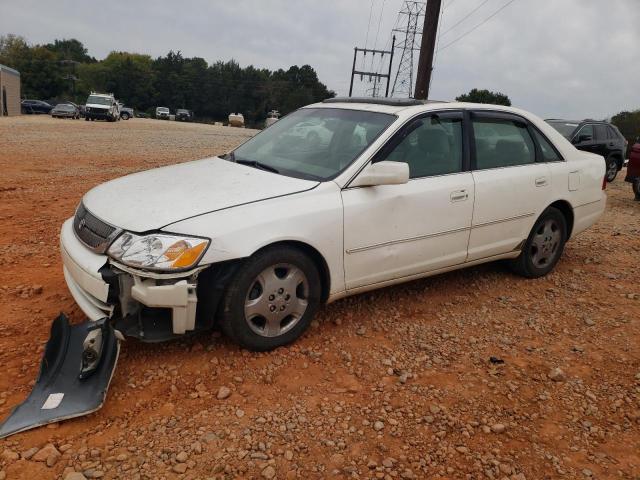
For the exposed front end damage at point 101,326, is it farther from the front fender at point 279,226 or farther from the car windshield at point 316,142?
the car windshield at point 316,142

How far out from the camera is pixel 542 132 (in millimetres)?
4879

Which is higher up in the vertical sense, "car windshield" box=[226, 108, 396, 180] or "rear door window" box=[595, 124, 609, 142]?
"rear door window" box=[595, 124, 609, 142]

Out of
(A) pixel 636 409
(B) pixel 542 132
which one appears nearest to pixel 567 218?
(B) pixel 542 132

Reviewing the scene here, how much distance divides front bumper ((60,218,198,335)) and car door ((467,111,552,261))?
242 cm

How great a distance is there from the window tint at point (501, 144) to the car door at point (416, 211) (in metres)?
0.21

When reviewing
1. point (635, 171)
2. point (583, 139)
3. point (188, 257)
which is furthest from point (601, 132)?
point (188, 257)

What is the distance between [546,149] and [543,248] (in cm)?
94

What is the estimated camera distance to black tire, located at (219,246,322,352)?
10.1 feet

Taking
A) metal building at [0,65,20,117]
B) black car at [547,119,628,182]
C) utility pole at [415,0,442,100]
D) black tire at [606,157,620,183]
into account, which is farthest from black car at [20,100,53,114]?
black tire at [606,157,620,183]

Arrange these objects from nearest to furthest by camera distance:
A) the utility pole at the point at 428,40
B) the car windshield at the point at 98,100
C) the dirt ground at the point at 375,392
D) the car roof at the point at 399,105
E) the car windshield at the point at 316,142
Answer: the dirt ground at the point at 375,392
the car windshield at the point at 316,142
the car roof at the point at 399,105
the utility pole at the point at 428,40
the car windshield at the point at 98,100

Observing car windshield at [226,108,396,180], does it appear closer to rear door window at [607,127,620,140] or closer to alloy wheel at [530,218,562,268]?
alloy wheel at [530,218,562,268]

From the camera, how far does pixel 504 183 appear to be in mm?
4391

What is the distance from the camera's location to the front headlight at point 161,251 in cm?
287

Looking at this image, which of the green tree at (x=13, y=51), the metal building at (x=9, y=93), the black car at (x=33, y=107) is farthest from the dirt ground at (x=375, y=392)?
the green tree at (x=13, y=51)
